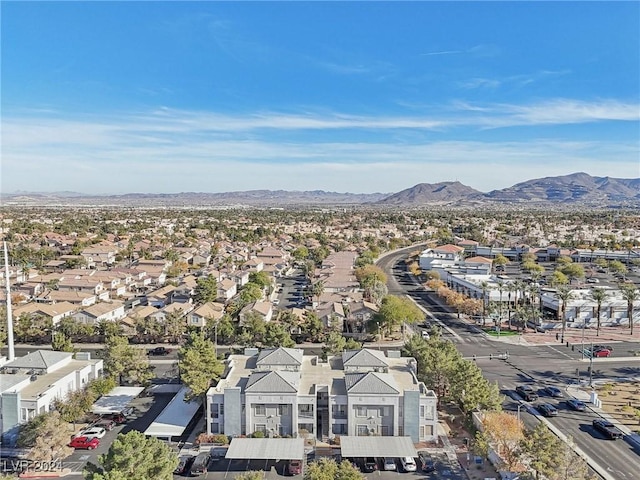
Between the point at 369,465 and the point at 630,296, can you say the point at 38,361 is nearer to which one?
the point at 369,465

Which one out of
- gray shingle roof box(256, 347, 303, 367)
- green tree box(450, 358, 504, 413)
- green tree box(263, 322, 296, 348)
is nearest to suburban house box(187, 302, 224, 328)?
green tree box(263, 322, 296, 348)

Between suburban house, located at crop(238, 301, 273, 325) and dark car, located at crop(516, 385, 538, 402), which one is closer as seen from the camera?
dark car, located at crop(516, 385, 538, 402)

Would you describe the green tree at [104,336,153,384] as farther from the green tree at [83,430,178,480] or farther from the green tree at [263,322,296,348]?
the green tree at [83,430,178,480]

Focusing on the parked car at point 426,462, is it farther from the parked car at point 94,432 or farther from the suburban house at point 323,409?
the parked car at point 94,432

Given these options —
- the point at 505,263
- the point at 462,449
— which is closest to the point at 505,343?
the point at 462,449

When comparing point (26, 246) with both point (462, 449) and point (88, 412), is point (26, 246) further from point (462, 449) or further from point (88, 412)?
point (462, 449)

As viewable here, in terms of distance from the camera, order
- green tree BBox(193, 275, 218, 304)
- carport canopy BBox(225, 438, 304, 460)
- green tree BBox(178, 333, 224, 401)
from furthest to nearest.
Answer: green tree BBox(193, 275, 218, 304) → green tree BBox(178, 333, 224, 401) → carport canopy BBox(225, 438, 304, 460)
